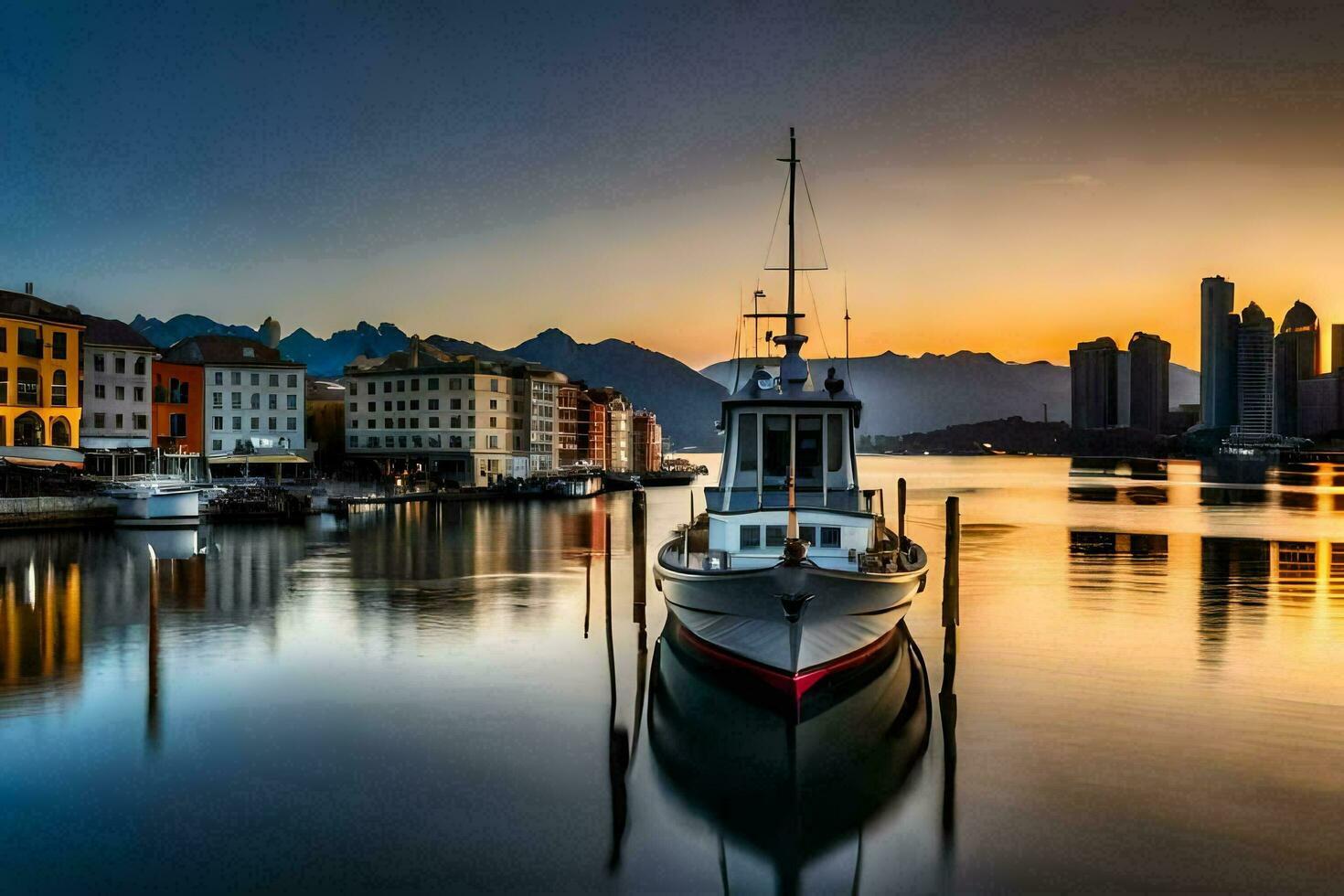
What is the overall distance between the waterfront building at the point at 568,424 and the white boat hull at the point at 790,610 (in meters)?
122

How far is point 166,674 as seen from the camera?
28.1 m

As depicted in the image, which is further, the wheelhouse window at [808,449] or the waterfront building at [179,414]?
the waterfront building at [179,414]

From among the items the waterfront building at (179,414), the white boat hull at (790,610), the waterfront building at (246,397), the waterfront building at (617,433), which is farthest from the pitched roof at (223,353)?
the white boat hull at (790,610)

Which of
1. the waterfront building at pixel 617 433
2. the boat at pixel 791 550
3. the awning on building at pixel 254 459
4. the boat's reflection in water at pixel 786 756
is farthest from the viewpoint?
the waterfront building at pixel 617 433

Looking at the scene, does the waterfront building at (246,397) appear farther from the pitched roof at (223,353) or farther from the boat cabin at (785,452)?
the boat cabin at (785,452)

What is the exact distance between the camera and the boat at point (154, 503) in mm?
69625

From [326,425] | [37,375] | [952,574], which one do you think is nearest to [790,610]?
[952,574]

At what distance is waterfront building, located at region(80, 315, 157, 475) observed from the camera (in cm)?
8894

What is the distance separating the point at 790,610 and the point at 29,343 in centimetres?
7603

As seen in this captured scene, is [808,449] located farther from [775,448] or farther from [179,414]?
[179,414]

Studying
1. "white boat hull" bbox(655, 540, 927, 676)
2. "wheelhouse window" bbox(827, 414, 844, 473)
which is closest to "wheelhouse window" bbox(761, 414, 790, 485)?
"wheelhouse window" bbox(827, 414, 844, 473)

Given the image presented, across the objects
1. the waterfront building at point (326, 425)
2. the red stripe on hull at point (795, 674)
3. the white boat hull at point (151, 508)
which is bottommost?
the red stripe on hull at point (795, 674)

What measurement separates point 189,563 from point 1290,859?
4909 centimetres

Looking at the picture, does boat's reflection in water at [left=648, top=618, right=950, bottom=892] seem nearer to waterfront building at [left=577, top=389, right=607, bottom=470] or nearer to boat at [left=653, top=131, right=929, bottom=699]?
boat at [left=653, top=131, right=929, bottom=699]
